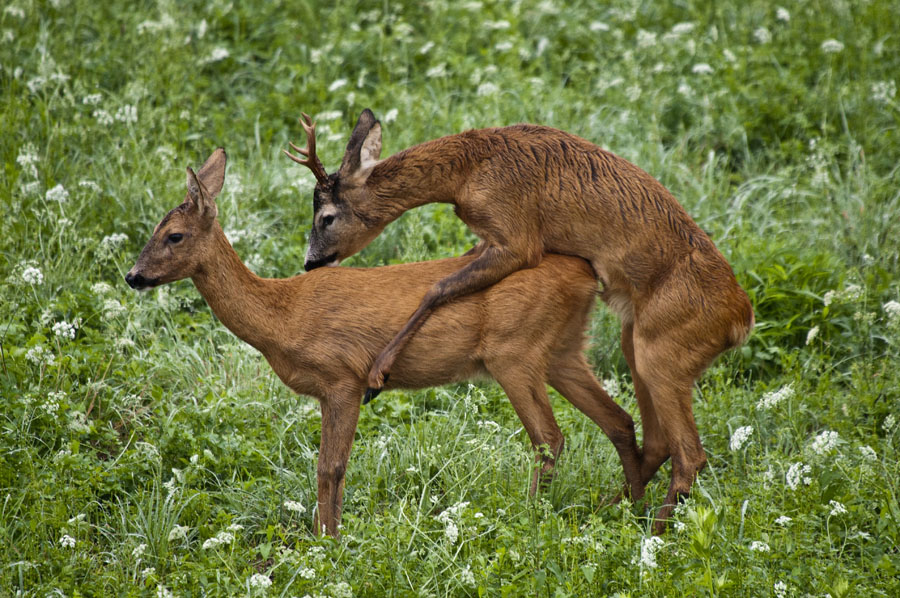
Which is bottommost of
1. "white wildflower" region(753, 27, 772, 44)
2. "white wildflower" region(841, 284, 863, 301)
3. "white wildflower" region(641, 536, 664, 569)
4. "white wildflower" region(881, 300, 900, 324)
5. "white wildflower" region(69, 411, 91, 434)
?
"white wildflower" region(641, 536, 664, 569)

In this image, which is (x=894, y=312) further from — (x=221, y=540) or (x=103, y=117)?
(x=103, y=117)

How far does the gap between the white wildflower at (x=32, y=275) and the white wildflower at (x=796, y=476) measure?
433cm

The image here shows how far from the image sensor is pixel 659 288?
5.70 meters

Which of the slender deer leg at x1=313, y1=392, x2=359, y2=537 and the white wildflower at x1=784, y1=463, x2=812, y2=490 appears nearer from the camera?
the white wildflower at x1=784, y1=463, x2=812, y2=490

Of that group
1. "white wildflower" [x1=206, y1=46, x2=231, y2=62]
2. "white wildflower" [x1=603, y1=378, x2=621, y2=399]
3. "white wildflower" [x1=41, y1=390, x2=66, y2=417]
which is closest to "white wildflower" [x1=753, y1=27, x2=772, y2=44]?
"white wildflower" [x1=603, y1=378, x2=621, y2=399]

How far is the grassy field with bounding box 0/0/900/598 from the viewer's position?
16.4 feet

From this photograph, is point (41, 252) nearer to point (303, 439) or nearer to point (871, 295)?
point (303, 439)

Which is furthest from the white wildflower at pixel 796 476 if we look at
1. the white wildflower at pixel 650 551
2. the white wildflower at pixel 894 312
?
the white wildflower at pixel 894 312

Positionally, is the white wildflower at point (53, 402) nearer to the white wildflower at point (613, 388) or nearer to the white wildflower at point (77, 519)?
the white wildflower at point (77, 519)

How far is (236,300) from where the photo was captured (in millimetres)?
5832

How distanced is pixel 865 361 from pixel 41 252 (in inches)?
211

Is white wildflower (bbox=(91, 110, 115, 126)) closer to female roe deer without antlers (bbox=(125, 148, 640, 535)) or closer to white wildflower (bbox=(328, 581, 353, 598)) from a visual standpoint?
female roe deer without antlers (bbox=(125, 148, 640, 535))

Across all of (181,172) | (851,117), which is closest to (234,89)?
(181,172)

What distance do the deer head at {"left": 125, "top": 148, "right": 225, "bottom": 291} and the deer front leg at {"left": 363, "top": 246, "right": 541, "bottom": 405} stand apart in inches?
43.9
